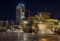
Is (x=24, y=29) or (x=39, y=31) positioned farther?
(x=24, y=29)

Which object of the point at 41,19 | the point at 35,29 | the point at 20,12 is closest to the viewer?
the point at 35,29

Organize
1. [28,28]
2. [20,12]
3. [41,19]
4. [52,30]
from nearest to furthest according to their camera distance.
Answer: [52,30]
[28,28]
[20,12]
[41,19]

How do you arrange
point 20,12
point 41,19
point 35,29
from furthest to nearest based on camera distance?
point 41,19 < point 20,12 < point 35,29

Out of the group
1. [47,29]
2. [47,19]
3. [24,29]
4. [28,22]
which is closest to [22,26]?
[24,29]

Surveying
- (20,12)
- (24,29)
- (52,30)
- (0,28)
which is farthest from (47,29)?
(0,28)

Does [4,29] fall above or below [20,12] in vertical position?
below

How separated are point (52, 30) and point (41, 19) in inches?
182

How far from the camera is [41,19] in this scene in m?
21.9

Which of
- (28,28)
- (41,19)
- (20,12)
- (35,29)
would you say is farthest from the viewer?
(41,19)

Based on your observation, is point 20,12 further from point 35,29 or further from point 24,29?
point 35,29

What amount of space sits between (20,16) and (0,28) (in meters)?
2.13

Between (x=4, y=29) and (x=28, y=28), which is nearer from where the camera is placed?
(x=28, y=28)

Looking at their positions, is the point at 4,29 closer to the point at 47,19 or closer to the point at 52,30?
the point at 47,19

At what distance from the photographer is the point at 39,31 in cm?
1588
